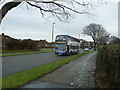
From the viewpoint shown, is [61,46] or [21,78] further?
[61,46]

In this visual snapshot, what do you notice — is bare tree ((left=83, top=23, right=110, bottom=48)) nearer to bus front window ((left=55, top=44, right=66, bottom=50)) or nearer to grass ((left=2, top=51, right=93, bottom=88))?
bus front window ((left=55, top=44, right=66, bottom=50))

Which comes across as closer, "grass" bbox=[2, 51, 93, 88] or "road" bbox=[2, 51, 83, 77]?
"grass" bbox=[2, 51, 93, 88]

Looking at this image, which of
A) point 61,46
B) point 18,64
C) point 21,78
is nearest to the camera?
point 21,78

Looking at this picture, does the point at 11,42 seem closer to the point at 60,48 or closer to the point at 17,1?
the point at 60,48

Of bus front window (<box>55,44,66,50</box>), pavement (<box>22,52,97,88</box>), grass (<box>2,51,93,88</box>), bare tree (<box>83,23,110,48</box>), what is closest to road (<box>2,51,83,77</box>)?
grass (<box>2,51,93,88</box>)

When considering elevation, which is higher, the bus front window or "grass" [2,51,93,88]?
the bus front window

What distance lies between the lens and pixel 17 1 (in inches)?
189

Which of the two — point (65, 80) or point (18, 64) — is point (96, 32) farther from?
point (65, 80)

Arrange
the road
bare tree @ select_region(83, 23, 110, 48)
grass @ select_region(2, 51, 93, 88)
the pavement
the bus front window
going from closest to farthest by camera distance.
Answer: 1. grass @ select_region(2, 51, 93, 88)
2. the pavement
3. the road
4. the bus front window
5. bare tree @ select_region(83, 23, 110, 48)

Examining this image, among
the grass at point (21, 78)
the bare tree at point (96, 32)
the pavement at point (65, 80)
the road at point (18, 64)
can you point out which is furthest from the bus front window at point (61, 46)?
the bare tree at point (96, 32)

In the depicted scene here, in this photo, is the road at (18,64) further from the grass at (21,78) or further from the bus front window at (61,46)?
the bus front window at (61,46)

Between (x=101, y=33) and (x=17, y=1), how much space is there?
53000 millimetres

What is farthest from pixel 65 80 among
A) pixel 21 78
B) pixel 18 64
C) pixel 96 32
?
pixel 96 32

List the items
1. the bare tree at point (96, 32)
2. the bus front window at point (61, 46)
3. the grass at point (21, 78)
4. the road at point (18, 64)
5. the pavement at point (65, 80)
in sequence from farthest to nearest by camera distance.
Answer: the bare tree at point (96, 32), the bus front window at point (61, 46), the road at point (18, 64), the pavement at point (65, 80), the grass at point (21, 78)
